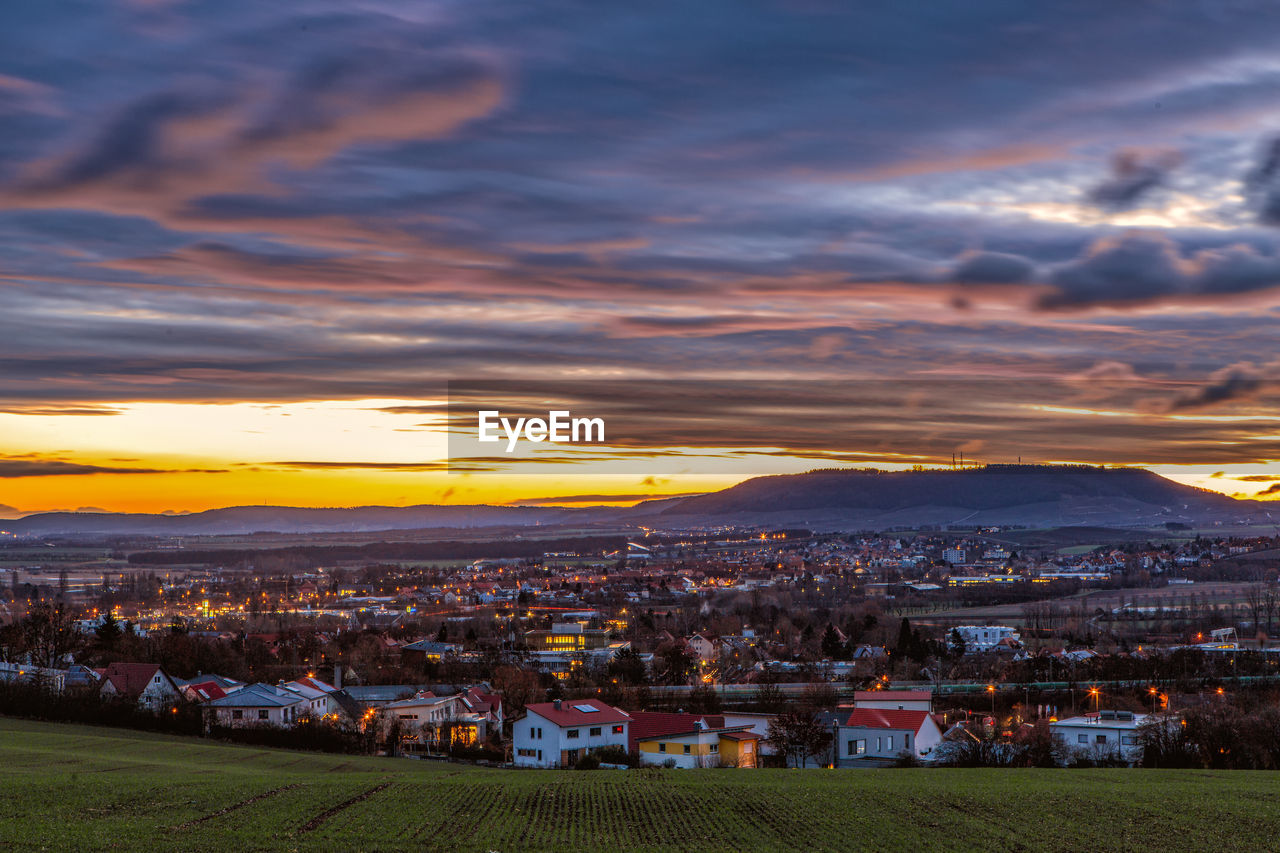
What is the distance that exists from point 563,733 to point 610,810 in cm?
1721

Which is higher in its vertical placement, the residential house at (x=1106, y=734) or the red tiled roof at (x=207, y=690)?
the red tiled roof at (x=207, y=690)

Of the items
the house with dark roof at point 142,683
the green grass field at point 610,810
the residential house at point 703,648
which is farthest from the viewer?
the residential house at point 703,648

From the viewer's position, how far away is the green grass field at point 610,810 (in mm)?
14836

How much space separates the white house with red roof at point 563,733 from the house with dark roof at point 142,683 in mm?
12448

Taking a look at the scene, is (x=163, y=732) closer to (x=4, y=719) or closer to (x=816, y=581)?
(x=4, y=719)

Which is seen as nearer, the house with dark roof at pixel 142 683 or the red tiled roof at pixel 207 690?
the house with dark roof at pixel 142 683

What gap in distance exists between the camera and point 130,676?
43.9 meters

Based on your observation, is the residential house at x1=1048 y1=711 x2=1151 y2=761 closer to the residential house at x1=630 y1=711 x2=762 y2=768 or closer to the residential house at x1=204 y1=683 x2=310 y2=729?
the residential house at x1=630 y1=711 x2=762 y2=768

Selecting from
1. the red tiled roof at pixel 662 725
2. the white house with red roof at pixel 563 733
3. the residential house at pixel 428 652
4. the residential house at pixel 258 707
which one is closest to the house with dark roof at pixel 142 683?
the residential house at pixel 258 707

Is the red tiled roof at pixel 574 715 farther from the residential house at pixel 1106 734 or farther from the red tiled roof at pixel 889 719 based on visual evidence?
the residential house at pixel 1106 734

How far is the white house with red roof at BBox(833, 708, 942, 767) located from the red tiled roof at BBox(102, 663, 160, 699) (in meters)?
24.0

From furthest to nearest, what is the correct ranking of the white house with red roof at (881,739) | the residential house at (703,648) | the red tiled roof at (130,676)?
the residential house at (703,648), the red tiled roof at (130,676), the white house with red roof at (881,739)

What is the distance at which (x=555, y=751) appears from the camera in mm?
34531

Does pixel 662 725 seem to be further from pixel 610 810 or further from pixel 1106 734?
pixel 610 810
